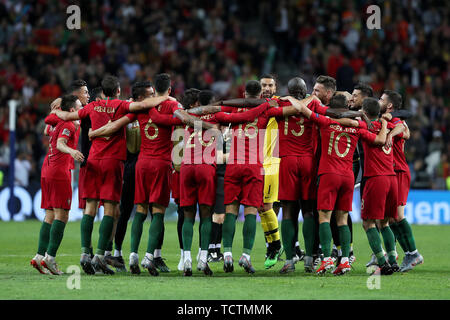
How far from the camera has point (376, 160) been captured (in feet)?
32.8

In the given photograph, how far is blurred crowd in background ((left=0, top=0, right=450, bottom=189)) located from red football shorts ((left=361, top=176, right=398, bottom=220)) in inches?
413

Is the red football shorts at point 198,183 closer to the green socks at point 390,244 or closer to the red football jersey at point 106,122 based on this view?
the red football jersey at point 106,122

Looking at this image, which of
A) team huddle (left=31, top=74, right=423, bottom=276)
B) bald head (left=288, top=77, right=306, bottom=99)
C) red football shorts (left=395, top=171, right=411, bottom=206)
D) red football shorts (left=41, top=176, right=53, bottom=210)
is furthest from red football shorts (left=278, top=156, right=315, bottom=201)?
red football shorts (left=41, top=176, right=53, bottom=210)

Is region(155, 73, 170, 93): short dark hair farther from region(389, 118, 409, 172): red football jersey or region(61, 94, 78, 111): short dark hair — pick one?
region(389, 118, 409, 172): red football jersey

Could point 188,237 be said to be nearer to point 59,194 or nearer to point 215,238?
point 59,194

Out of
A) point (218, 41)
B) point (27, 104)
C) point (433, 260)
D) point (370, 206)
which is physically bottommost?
point (433, 260)

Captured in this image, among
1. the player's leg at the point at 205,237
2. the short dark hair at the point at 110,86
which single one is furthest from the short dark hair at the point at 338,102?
the short dark hair at the point at 110,86

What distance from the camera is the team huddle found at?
9453 mm
